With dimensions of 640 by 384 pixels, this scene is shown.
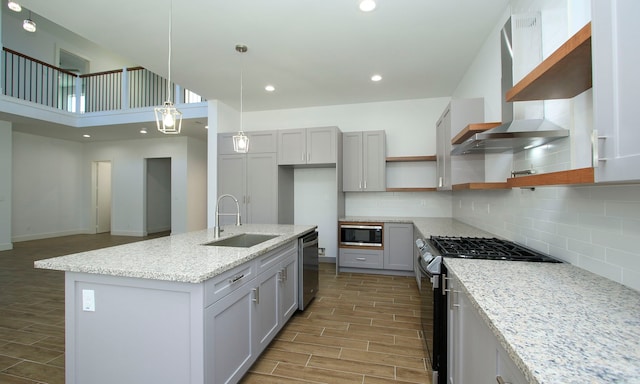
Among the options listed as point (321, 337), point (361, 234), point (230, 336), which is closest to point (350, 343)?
point (321, 337)

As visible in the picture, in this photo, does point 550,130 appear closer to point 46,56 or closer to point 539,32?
point 539,32

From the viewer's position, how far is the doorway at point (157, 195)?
340 inches

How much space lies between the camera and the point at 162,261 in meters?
1.69

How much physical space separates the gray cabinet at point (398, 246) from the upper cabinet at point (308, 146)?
56.7 inches

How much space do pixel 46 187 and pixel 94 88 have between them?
3.12m

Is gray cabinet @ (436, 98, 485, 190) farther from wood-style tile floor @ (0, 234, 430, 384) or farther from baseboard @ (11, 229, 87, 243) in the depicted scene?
baseboard @ (11, 229, 87, 243)

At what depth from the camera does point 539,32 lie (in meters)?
1.92

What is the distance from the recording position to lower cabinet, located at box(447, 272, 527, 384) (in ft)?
3.12

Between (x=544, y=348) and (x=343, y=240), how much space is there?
151 inches

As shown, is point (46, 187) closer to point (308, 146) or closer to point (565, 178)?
point (308, 146)

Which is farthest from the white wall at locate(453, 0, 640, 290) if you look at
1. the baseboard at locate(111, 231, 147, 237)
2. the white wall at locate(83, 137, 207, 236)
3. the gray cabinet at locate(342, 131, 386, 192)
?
the baseboard at locate(111, 231, 147, 237)

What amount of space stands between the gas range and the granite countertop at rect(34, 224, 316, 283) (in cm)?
134

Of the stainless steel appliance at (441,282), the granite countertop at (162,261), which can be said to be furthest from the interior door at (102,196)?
the stainless steel appliance at (441,282)

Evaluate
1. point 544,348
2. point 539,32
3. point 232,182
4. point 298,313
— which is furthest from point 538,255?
point 232,182
